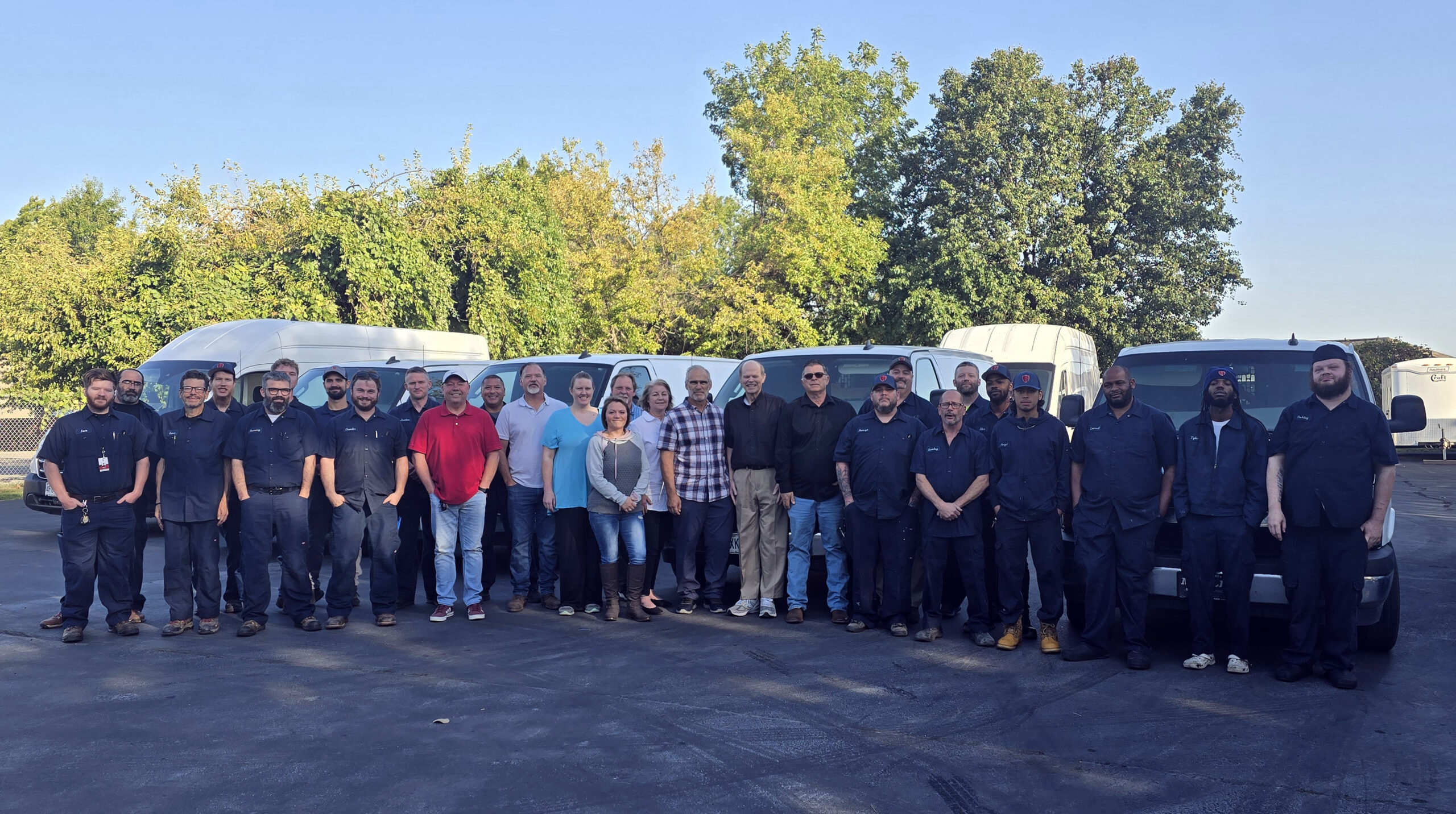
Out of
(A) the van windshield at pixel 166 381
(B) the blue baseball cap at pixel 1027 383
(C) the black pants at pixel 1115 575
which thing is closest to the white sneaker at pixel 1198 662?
(C) the black pants at pixel 1115 575

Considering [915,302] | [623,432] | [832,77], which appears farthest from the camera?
[832,77]

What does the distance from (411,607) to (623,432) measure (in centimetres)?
242

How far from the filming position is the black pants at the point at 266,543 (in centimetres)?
841

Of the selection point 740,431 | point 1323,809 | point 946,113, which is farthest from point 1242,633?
point 946,113

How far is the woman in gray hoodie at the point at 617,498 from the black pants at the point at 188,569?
2815 millimetres

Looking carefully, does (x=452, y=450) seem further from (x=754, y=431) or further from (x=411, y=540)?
(x=754, y=431)

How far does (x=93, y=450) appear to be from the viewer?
8.16 m

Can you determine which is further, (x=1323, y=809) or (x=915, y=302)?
(x=915, y=302)

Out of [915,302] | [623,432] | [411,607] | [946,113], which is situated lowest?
[411,607]

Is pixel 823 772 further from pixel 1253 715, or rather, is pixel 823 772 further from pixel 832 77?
pixel 832 77

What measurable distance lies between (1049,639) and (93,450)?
22.5 ft

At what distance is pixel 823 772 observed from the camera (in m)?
5.13

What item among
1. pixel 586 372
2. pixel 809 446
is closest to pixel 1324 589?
pixel 809 446

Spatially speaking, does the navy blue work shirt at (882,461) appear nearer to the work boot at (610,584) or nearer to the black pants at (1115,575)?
the black pants at (1115,575)
